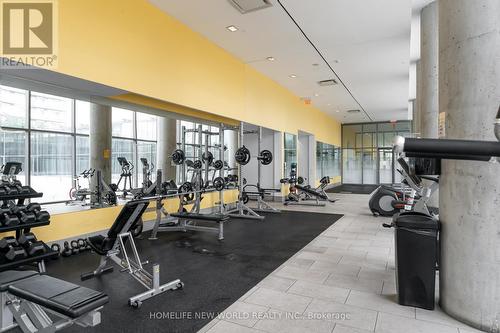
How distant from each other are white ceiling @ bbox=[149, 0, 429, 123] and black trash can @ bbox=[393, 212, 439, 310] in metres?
3.64

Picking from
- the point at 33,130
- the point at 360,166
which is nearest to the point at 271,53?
the point at 33,130

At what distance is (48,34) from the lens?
345 centimetres

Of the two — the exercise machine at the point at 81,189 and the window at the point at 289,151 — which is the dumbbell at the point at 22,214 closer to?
the exercise machine at the point at 81,189

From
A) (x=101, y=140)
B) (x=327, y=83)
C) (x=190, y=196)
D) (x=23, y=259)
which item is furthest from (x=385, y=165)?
(x=23, y=259)

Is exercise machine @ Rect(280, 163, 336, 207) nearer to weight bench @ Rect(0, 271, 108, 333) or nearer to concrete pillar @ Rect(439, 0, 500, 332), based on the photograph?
concrete pillar @ Rect(439, 0, 500, 332)

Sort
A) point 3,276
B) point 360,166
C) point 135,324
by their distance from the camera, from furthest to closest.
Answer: point 360,166, point 135,324, point 3,276

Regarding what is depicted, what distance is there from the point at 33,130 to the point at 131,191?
→ 2.45m

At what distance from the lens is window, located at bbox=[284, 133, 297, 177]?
10.2 m

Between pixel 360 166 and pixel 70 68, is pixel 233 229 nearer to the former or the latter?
pixel 70 68

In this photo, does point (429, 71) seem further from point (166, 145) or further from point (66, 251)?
point (66, 251)

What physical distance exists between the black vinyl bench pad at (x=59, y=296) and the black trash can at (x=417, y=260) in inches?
90.2

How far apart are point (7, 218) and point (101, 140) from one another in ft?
9.04

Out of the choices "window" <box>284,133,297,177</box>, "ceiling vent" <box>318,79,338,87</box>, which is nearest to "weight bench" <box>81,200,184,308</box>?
"ceiling vent" <box>318,79,338,87</box>

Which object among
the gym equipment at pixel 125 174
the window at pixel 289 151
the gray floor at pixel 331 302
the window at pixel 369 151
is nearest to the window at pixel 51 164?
the gym equipment at pixel 125 174
